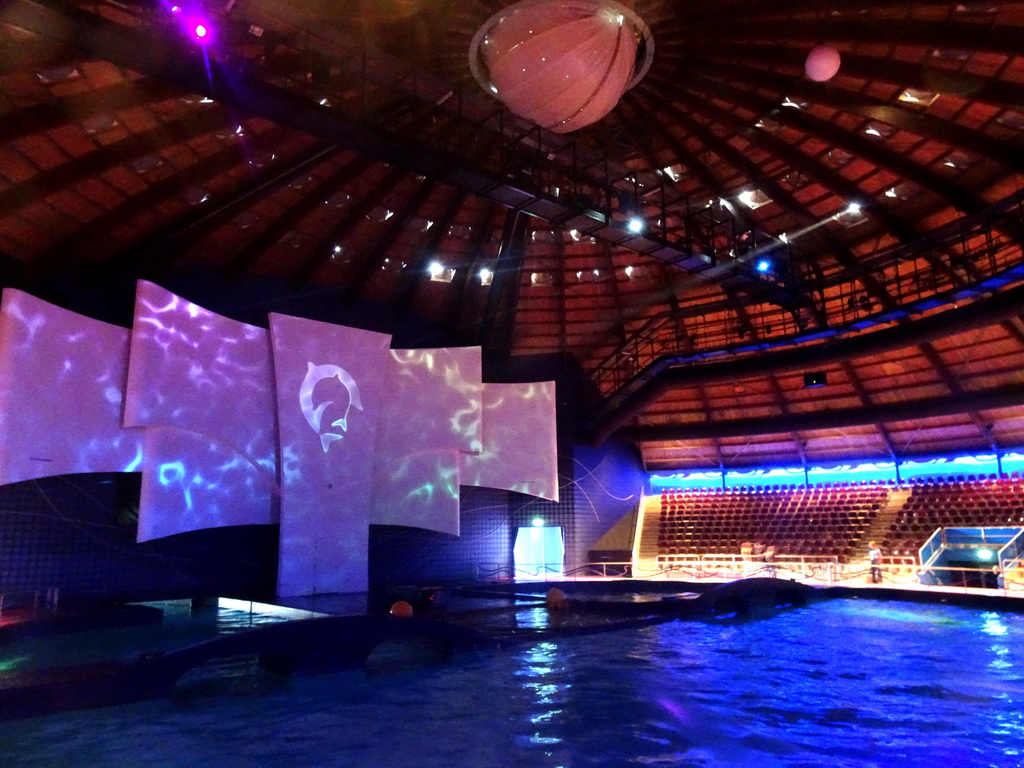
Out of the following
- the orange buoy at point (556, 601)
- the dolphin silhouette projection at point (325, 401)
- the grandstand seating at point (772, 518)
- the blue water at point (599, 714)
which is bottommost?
the blue water at point (599, 714)

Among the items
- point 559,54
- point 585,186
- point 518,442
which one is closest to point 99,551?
point 518,442

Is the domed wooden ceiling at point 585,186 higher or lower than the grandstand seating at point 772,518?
higher

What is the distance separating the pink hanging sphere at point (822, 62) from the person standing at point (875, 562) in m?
11.7

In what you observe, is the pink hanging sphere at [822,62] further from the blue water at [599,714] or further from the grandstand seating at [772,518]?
the grandstand seating at [772,518]

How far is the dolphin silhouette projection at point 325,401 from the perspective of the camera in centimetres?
1664

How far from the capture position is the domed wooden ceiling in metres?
9.59

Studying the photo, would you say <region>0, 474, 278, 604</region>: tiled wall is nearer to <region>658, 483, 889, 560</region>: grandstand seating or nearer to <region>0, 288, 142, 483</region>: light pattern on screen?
<region>0, 288, 142, 483</region>: light pattern on screen

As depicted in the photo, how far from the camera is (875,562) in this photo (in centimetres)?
1820

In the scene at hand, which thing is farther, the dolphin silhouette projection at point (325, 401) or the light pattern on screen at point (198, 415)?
the dolphin silhouette projection at point (325, 401)

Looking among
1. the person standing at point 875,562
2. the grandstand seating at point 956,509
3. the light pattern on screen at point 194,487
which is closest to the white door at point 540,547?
the person standing at point 875,562

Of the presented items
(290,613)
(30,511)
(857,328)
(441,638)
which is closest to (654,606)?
(441,638)

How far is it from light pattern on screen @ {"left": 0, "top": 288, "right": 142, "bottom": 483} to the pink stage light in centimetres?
999

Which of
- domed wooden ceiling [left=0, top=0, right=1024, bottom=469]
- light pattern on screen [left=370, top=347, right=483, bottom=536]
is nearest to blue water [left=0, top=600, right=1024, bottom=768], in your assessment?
domed wooden ceiling [left=0, top=0, right=1024, bottom=469]

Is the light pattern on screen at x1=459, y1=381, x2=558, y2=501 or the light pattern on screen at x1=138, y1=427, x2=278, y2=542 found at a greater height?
the light pattern on screen at x1=459, y1=381, x2=558, y2=501
